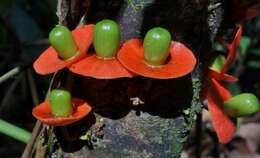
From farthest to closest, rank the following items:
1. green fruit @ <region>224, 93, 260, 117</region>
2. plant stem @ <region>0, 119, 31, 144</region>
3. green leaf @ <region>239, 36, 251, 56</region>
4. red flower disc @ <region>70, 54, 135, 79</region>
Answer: green leaf @ <region>239, 36, 251, 56</region> → plant stem @ <region>0, 119, 31, 144</region> → green fruit @ <region>224, 93, 260, 117</region> → red flower disc @ <region>70, 54, 135, 79</region>

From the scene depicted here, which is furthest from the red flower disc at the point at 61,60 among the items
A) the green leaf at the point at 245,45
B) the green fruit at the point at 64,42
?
the green leaf at the point at 245,45

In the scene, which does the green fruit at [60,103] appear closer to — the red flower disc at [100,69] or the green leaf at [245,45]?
the red flower disc at [100,69]

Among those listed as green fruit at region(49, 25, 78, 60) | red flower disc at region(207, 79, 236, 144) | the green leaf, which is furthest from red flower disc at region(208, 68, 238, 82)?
the green leaf

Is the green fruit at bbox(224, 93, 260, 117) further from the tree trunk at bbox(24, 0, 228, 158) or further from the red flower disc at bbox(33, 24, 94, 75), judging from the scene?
the red flower disc at bbox(33, 24, 94, 75)

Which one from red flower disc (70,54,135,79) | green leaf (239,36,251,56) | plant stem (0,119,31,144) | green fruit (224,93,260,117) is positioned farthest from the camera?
green leaf (239,36,251,56)

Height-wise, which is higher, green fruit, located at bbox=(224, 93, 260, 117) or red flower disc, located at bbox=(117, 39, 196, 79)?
red flower disc, located at bbox=(117, 39, 196, 79)

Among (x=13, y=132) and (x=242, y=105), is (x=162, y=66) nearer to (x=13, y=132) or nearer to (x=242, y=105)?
(x=242, y=105)

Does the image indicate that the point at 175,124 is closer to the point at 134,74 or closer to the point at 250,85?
the point at 134,74

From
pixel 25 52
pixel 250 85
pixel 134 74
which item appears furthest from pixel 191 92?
pixel 250 85
